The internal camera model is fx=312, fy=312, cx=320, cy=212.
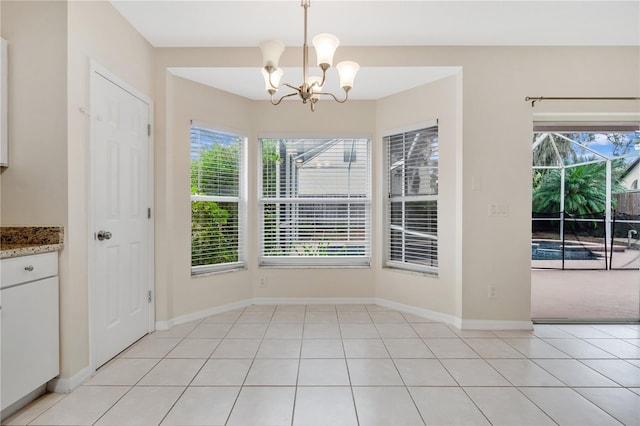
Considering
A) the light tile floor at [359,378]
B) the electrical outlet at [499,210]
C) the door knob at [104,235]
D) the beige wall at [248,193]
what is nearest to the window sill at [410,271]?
the beige wall at [248,193]

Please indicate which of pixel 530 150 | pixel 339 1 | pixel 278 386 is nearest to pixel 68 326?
pixel 278 386

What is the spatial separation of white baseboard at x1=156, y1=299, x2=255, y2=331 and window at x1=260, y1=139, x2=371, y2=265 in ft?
1.77

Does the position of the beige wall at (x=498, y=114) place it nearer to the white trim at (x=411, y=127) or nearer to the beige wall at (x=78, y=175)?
the white trim at (x=411, y=127)

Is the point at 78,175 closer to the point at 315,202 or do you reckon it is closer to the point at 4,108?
the point at 4,108

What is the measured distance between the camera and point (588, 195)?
3430 millimetres

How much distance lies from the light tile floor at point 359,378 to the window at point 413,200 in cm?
79

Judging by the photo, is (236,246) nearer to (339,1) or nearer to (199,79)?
(199,79)

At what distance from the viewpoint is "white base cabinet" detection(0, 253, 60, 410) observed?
64.8 inches

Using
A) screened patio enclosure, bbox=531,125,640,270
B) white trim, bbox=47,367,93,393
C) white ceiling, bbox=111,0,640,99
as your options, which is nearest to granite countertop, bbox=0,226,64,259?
white trim, bbox=47,367,93,393

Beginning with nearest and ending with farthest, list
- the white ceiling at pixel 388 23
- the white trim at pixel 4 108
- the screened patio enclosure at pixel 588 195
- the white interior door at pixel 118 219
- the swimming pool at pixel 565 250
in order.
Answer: the white trim at pixel 4 108, the white interior door at pixel 118 219, the white ceiling at pixel 388 23, the screened patio enclosure at pixel 588 195, the swimming pool at pixel 565 250

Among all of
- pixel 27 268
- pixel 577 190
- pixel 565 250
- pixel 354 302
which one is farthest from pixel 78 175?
pixel 565 250

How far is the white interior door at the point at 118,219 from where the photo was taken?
7.29 feet

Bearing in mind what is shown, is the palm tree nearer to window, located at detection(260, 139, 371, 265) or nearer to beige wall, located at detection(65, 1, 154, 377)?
window, located at detection(260, 139, 371, 265)

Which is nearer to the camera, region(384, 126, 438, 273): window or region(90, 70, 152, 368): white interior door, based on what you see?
region(90, 70, 152, 368): white interior door
